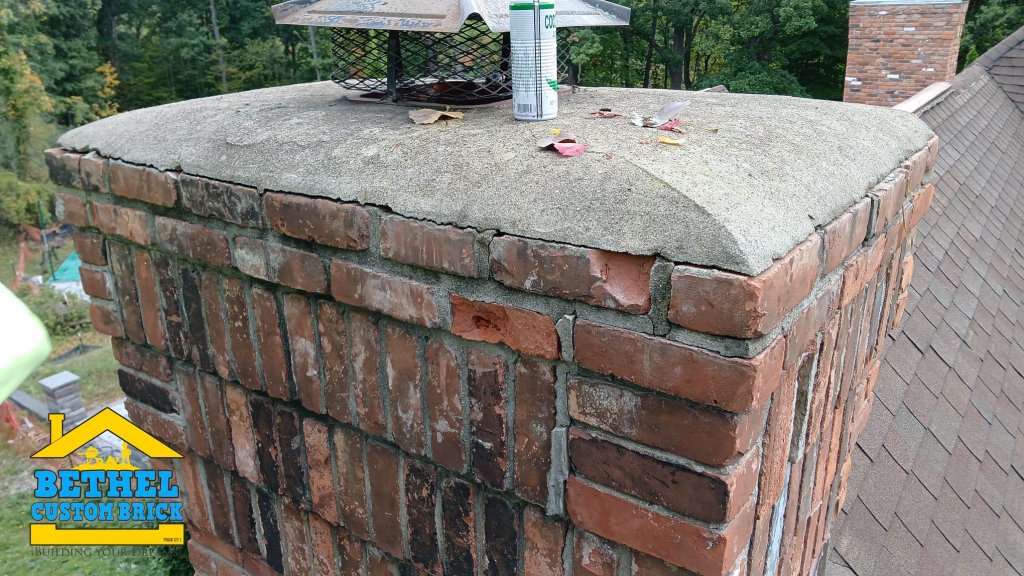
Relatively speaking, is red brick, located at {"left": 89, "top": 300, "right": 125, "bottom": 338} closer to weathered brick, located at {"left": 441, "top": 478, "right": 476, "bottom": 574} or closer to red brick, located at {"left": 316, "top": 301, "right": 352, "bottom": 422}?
red brick, located at {"left": 316, "top": 301, "right": 352, "bottom": 422}

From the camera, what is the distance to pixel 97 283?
1.72 meters

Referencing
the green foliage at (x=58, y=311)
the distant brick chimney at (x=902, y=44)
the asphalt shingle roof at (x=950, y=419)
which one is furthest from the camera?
the green foliage at (x=58, y=311)

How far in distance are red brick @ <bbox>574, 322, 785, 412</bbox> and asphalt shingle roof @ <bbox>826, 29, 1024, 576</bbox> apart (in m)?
1.25

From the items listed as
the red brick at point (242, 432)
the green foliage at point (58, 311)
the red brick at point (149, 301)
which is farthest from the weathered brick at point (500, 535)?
the green foliage at point (58, 311)

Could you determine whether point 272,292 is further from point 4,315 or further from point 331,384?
point 4,315

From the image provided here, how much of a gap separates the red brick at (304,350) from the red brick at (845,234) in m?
0.89

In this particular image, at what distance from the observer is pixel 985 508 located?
2688 mm

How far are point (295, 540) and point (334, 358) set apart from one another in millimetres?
517

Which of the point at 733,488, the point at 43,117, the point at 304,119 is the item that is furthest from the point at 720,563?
the point at 43,117

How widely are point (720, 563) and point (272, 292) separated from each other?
0.92 meters

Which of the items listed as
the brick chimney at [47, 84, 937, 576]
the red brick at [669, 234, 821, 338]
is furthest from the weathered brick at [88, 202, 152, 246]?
the red brick at [669, 234, 821, 338]

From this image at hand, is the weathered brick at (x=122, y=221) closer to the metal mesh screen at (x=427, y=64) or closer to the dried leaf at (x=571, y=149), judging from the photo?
the metal mesh screen at (x=427, y=64)

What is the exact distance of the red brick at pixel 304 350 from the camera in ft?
4.43

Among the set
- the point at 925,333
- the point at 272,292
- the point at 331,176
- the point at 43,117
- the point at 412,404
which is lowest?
the point at 43,117
